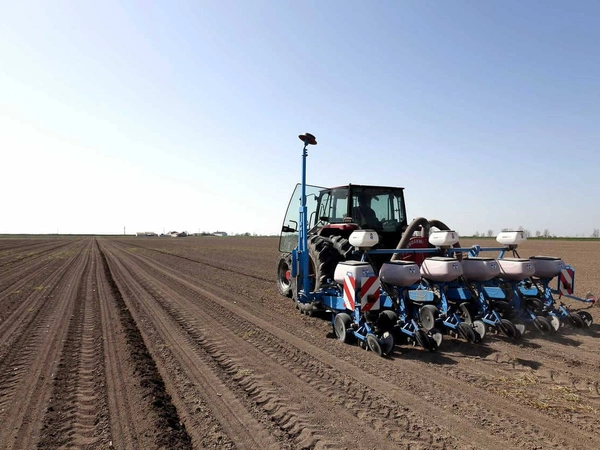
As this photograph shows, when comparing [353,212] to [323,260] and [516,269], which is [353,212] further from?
[516,269]

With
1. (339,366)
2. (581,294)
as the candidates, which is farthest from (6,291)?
(581,294)

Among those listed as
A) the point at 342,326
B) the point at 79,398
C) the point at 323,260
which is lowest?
the point at 79,398

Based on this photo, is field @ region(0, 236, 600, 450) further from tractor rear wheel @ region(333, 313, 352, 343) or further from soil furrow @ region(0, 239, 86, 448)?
tractor rear wheel @ region(333, 313, 352, 343)

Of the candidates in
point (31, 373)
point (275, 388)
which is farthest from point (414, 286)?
point (31, 373)

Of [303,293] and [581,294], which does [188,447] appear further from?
[581,294]

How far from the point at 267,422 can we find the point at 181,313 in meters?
4.53

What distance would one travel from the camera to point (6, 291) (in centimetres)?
998

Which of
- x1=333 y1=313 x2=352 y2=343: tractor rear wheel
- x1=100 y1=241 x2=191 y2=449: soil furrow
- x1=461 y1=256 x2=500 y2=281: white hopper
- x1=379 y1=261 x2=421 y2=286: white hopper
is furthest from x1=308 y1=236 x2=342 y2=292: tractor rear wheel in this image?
x1=100 y1=241 x2=191 y2=449: soil furrow

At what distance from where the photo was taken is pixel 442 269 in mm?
5605

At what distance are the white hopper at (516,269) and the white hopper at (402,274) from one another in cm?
158

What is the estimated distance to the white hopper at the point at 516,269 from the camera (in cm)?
600

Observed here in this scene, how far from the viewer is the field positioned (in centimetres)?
295

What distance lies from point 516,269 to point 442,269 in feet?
4.47

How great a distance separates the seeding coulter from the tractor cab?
29 millimetres
